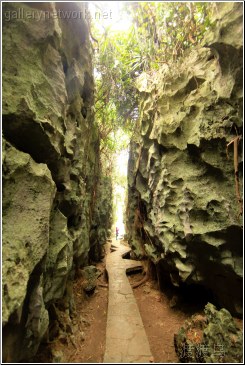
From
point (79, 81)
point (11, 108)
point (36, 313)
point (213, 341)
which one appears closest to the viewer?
point (36, 313)

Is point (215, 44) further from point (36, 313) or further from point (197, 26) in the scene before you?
point (36, 313)

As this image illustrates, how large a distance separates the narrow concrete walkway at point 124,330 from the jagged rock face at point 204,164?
5.10ft

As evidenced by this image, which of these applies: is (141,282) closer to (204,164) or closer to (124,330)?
(124,330)

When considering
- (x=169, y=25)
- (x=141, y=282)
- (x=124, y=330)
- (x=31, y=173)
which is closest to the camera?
(x=31, y=173)

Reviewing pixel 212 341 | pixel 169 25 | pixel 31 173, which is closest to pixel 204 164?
pixel 212 341

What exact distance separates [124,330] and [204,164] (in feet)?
14.7

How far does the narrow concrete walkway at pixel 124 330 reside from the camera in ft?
15.8

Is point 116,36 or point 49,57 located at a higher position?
point 116,36

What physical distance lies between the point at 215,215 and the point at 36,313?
13.1 feet

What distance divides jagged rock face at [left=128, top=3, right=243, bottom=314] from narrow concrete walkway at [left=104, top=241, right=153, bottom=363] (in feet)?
5.10

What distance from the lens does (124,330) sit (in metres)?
5.76

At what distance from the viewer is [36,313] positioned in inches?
140

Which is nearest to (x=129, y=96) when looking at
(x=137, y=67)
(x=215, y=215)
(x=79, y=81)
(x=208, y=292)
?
(x=137, y=67)

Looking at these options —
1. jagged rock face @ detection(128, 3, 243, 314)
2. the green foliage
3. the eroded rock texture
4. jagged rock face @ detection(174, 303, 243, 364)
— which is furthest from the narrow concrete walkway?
the green foliage
